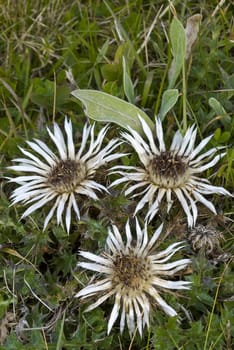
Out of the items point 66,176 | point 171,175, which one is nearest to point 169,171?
point 171,175

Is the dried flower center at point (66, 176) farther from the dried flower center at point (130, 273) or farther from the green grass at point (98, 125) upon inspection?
the dried flower center at point (130, 273)

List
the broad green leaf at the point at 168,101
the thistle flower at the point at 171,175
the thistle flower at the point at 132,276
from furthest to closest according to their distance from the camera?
1. the broad green leaf at the point at 168,101
2. the thistle flower at the point at 171,175
3. the thistle flower at the point at 132,276

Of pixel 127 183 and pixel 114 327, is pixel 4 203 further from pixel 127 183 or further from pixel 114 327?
pixel 114 327

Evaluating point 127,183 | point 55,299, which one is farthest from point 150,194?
point 55,299

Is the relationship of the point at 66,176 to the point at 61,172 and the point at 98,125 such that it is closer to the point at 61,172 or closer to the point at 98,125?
the point at 61,172

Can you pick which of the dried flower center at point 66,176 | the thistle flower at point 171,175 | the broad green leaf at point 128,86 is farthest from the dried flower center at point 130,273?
the broad green leaf at point 128,86

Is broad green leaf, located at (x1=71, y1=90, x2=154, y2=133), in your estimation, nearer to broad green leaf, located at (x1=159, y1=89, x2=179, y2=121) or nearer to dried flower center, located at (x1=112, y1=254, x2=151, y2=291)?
broad green leaf, located at (x1=159, y1=89, x2=179, y2=121)
